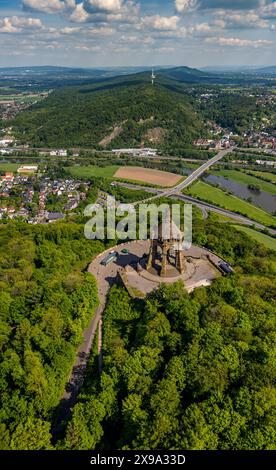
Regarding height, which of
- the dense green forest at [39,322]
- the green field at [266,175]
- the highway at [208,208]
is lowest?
the highway at [208,208]

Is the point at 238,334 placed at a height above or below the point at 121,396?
above

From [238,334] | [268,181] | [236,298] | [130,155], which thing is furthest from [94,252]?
[130,155]

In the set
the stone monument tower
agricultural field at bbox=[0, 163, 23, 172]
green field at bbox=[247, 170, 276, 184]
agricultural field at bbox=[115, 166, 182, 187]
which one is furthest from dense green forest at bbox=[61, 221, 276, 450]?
agricultural field at bbox=[0, 163, 23, 172]

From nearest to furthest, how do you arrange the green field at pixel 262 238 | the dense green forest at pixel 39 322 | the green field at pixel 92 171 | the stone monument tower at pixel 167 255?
the dense green forest at pixel 39 322 < the stone monument tower at pixel 167 255 < the green field at pixel 262 238 < the green field at pixel 92 171

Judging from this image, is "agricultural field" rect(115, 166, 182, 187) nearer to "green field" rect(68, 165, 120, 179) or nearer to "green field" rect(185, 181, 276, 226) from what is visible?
"green field" rect(68, 165, 120, 179)

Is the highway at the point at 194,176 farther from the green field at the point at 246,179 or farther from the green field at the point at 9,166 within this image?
the green field at the point at 9,166

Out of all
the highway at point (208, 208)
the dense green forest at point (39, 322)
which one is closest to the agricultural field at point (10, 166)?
the highway at point (208, 208)

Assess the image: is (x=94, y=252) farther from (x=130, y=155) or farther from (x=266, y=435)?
(x=130, y=155)
